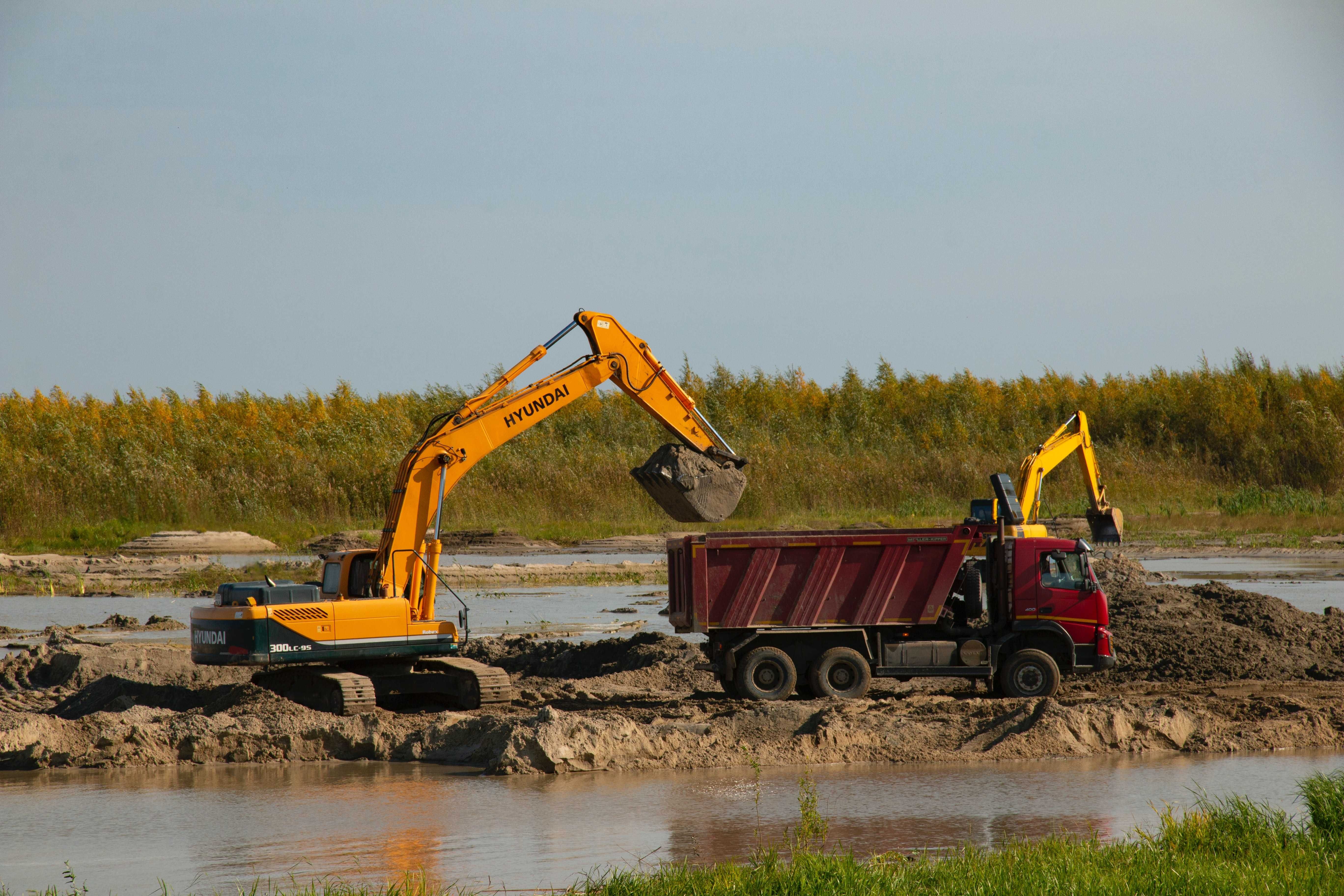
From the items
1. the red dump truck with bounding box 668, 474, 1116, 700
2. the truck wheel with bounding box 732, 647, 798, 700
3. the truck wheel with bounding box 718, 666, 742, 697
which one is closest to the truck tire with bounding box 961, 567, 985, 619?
the red dump truck with bounding box 668, 474, 1116, 700

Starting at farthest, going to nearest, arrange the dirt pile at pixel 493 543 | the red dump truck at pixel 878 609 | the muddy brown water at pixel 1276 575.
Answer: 1. the dirt pile at pixel 493 543
2. the muddy brown water at pixel 1276 575
3. the red dump truck at pixel 878 609

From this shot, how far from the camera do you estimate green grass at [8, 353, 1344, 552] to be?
115ft

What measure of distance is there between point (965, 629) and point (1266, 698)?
9.49 ft

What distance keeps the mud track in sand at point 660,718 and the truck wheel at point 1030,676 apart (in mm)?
276

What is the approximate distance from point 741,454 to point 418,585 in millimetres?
26575

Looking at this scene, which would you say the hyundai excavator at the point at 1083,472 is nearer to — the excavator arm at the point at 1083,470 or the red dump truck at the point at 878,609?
the excavator arm at the point at 1083,470

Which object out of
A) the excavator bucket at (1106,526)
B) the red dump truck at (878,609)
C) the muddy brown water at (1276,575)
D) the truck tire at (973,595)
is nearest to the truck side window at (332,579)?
the red dump truck at (878,609)

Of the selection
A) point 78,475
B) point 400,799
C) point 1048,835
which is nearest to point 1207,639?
point 1048,835

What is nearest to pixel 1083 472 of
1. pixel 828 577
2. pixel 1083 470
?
pixel 1083 470

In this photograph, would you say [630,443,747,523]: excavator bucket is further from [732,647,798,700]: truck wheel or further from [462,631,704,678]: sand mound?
[462,631,704,678]: sand mound

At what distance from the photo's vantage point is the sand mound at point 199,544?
30922 mm

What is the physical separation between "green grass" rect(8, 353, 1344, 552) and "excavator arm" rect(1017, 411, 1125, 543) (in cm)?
1460

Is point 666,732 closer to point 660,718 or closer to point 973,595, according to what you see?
point 660,718

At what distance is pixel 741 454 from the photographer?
128 ft
